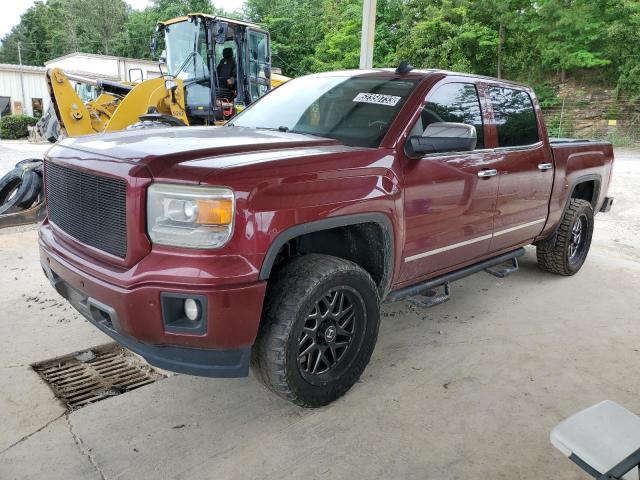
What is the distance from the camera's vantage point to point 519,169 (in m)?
4.08

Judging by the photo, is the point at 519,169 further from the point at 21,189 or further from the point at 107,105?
the point at 107,105

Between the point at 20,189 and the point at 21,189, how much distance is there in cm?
2

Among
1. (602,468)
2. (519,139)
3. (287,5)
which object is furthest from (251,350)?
(287,5)

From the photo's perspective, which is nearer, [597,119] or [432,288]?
[432,288]

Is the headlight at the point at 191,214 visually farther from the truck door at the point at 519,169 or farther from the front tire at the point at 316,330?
the truck door at the point at 519,169

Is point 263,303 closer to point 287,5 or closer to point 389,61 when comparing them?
point 389,61

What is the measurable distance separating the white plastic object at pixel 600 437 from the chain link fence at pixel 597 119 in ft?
79.4

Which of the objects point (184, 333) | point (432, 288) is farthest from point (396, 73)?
point (184, 333)

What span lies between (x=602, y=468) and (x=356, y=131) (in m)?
2.45

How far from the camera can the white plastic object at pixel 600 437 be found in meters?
1.20

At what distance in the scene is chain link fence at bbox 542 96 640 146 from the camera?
22.7 meters

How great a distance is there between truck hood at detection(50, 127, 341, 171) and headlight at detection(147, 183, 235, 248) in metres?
0.16

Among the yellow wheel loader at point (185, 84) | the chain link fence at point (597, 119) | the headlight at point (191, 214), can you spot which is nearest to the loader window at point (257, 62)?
the yellow wheel loader at point (185, 84)

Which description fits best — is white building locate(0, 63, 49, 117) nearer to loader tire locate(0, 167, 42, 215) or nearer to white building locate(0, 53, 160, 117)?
white building locate(0, 53, 160, 117)
